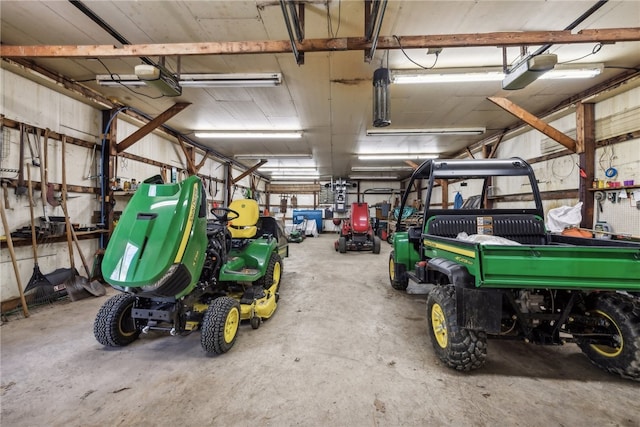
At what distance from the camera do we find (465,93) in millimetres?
4109

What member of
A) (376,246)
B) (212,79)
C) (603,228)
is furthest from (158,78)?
(603,228)

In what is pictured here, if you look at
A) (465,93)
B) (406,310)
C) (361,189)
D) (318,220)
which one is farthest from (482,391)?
(361,189)

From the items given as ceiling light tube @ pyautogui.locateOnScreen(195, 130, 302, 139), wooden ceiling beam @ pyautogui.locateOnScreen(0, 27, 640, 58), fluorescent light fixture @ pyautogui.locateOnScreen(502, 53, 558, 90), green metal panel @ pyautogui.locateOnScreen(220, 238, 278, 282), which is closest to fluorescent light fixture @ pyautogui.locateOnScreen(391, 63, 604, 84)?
fluorescent light fixture @ pyautogui.locateOnScreen(502, 53, 558, 90)

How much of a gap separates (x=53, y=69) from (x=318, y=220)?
10.3 meters

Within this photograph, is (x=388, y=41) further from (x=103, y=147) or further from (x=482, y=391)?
(x=103, y=147)

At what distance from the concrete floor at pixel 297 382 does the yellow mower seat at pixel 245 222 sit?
4.35 ft

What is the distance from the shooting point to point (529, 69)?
2.51 meters

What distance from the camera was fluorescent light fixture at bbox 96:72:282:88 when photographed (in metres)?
3.46

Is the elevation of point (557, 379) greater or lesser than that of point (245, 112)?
lesser

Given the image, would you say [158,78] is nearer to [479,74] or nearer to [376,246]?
[479,74]

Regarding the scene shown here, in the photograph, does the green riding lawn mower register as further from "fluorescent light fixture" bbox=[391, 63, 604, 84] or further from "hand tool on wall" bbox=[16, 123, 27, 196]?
"fluorescent light fixture" bbox=[391, 63, 604, 84]

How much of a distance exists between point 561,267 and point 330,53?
3166mm

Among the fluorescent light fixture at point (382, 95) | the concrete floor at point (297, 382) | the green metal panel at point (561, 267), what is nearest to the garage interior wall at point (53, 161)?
the concrete floor at point (297, 382)

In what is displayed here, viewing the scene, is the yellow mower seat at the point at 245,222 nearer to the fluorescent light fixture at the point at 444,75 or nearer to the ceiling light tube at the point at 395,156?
the fluorescent light fixture at the point at 444,75
